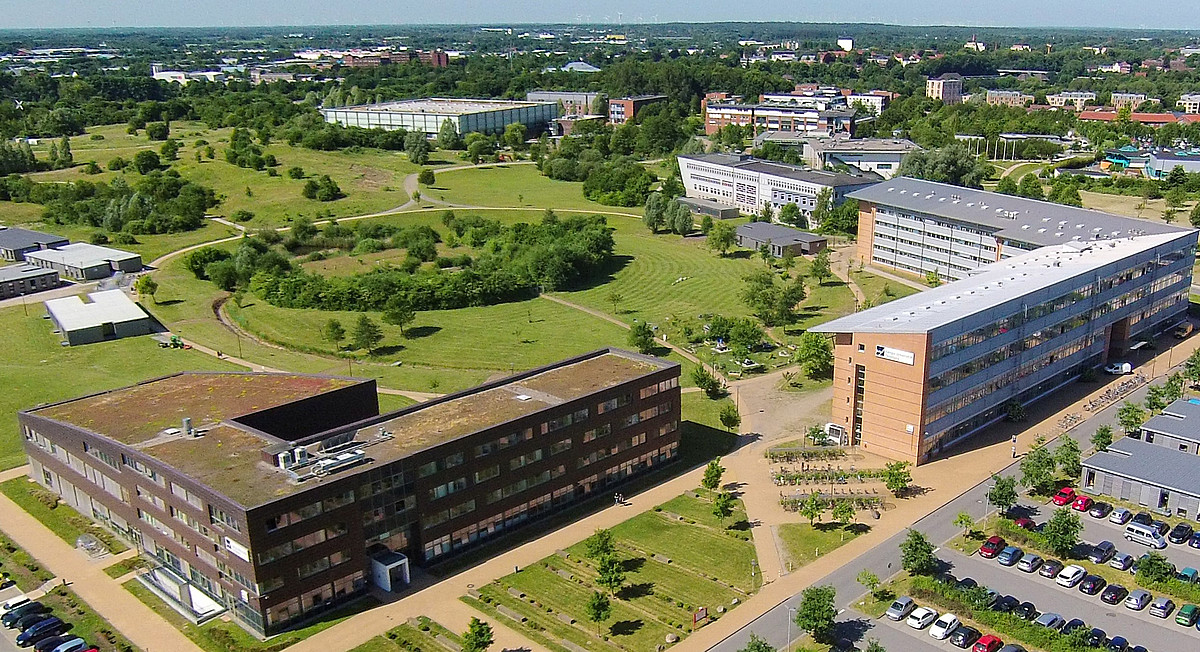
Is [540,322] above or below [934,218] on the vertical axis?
below

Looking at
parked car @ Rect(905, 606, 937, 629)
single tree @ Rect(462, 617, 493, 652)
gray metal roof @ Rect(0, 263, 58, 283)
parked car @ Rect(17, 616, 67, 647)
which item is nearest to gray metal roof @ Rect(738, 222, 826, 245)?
parked car @ Rect(905, 606, 937, 629)

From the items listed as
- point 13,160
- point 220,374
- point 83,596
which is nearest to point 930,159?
point 220,374

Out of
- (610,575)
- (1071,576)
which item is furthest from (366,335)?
(1071,576)

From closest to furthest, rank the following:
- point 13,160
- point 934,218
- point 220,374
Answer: point 220,374, point 934,218, point 13,160

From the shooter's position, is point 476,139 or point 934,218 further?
point 476,139

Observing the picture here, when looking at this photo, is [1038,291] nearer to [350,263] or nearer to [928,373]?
[928,373]

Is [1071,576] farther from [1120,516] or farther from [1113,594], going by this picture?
[1120,516]

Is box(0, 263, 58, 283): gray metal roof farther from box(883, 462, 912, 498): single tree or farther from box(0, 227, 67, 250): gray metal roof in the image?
box(883, 462, 912, 498): single tree
